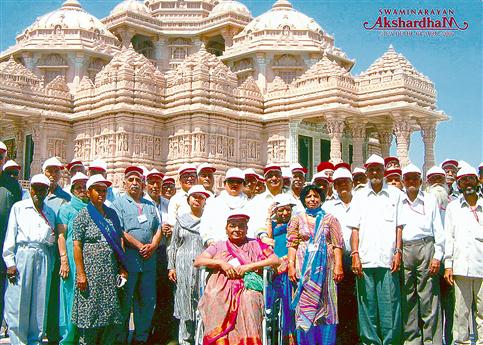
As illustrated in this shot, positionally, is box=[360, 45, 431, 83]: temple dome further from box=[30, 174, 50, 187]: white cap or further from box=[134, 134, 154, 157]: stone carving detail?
box=[30, 174, 50, 187]: white cap

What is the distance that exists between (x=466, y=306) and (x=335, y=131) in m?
16.9

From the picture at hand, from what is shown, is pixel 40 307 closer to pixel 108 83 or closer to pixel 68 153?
pixel 108 83

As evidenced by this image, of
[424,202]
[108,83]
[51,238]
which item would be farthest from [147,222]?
[108,83]

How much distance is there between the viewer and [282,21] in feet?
105

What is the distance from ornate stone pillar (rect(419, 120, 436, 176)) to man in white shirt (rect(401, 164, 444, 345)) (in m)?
18.0

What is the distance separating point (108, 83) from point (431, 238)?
1936 centimetres

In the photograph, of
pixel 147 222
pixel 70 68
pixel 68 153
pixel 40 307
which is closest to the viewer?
pixel 40 307

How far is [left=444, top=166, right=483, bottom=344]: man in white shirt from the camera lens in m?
7.69

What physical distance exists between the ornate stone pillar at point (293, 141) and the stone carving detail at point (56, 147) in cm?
935

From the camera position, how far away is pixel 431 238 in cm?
780

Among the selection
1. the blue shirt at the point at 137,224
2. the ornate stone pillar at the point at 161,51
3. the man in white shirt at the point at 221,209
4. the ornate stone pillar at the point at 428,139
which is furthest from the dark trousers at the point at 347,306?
the ornate stone pillar at the point at 161,51

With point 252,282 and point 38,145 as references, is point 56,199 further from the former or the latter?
point 38,145

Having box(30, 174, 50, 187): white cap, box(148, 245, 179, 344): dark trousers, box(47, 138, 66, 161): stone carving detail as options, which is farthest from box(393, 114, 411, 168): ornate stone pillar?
box(30, 174, 50, 187): white cap

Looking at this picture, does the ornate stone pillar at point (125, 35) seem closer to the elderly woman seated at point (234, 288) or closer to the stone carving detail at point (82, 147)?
the stone carving detail at point (82, 147)
